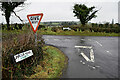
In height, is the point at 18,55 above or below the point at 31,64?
above

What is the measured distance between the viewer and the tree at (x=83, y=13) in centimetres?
2563

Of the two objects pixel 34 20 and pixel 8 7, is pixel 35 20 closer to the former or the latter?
pixel 34 20

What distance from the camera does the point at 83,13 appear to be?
25484 millimetres

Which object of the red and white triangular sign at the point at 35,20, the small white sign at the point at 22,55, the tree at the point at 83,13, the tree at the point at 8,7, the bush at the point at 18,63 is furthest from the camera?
the tree at the point at 83,13

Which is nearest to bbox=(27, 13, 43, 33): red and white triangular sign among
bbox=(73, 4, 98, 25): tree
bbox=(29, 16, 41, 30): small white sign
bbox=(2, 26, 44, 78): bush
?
bbox=(29, 16, 41, 30): small white sign

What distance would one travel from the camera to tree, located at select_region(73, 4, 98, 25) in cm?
2563

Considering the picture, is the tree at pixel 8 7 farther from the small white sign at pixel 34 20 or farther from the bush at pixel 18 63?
the bush at pixel 18 63

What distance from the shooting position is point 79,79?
3.56 m

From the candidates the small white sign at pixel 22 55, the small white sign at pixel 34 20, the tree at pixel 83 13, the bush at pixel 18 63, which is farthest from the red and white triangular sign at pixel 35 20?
the tree at pixel 83 13

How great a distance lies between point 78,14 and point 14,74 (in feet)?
83.1

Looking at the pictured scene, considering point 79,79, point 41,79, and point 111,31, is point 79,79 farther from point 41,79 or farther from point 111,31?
point 111,31

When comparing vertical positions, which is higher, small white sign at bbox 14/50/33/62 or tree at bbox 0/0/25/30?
tree at bbox 0/0/25/30

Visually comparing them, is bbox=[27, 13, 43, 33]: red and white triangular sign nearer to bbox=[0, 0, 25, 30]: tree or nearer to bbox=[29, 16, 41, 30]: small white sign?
bbox=[29, 16, 41, 30]: small white sign

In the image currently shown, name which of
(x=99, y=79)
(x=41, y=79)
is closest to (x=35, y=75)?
(x=41, y=79)
